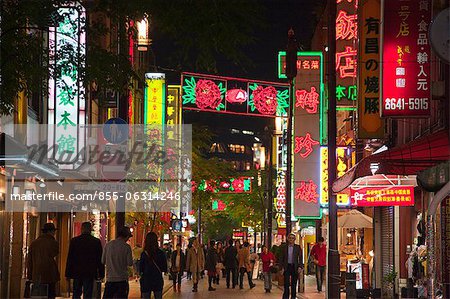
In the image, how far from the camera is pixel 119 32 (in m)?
14.8

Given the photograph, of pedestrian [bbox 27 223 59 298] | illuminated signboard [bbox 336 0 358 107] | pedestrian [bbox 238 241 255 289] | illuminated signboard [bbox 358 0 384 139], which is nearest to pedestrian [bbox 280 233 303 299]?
illuminated signboard [bbox 358 0 384 139]

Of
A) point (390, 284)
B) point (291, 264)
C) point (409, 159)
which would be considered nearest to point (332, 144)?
point (409, 159)

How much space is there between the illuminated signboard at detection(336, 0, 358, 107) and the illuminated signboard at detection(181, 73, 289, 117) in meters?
Result: 6.55

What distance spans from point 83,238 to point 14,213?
813 centimetres

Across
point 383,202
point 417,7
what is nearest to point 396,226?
point 383,202

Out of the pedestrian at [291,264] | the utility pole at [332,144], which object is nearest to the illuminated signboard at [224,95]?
the pedestrian at [291,264]

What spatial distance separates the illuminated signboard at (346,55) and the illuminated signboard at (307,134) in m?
5.52

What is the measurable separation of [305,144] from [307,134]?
0.57 m

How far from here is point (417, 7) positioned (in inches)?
854

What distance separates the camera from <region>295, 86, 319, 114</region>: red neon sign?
3897 cm

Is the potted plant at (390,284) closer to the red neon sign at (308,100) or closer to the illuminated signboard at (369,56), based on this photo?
the illuminated signboard at (369,56)

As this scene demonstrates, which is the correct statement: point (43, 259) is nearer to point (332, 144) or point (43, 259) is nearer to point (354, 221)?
point (332, 144)

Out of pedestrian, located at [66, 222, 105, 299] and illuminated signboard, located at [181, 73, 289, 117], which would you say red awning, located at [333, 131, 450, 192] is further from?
illuminated signboard, located at [181, 73, 289, 117]

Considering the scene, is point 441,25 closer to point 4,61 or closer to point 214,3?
point 214,3
